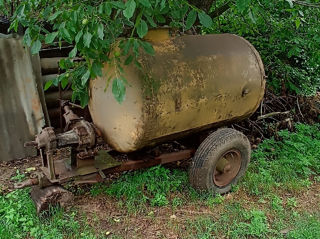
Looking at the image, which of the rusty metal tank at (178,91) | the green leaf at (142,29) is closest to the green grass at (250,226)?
the rusty metal tank at (178,91)

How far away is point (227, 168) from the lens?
378 cm

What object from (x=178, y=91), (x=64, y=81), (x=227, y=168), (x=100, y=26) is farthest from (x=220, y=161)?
(x=100, y=26)

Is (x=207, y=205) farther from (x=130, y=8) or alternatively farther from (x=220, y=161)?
(x=130, y=8)

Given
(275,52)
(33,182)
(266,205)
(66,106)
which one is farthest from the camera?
(275,52)

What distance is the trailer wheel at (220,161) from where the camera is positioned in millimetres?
3486

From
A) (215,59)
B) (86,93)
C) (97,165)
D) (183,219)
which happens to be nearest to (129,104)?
(86,93)

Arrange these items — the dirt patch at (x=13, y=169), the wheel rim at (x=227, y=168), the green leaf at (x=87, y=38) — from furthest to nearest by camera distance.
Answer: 1. the dirt patch at (x=13, y=169)
2. the wheel rim at (x=227, y=168)
3. the green leaf at (x=87, y=38)

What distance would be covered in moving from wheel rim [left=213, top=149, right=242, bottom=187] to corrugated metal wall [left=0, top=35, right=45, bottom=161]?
2.28 meters

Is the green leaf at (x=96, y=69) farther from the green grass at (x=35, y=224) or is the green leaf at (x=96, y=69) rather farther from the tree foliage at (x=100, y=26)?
the green grass at (x=35, y=224)

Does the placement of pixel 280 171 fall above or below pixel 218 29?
below

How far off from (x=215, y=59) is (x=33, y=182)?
1.98 m

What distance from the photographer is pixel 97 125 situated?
3406 mm

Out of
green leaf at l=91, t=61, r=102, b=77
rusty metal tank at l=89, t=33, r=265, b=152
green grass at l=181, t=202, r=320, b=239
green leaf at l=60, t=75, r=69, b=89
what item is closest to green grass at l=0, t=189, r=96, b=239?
rusty metal tank at l=89, t=33, r=265, b=152

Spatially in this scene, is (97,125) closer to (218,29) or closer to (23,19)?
(23,19)
